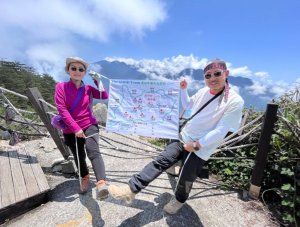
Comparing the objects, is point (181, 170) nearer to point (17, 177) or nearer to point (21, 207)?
point (21, 207)

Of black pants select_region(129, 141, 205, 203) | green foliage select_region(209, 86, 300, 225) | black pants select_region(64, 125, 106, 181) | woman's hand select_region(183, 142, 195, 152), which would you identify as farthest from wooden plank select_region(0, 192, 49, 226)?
green foliage select_region(209, 86, 300, 225)

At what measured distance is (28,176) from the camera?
421 centimetres

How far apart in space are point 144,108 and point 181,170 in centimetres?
119

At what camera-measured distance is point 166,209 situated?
3566 mm

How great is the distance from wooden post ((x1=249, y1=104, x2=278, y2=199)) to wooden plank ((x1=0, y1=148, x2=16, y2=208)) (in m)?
3.37

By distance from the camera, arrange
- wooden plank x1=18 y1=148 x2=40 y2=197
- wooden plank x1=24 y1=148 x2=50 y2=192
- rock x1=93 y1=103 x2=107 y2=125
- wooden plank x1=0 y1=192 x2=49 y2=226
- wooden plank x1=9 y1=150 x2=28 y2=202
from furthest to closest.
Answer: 1. rock x1=93 y1=103 x2=107 y2=125
2. wooden plank x1=24 y1=148 x2=50 y2=192
3. wooden plank x1=18 y1=148 x2=40 y2=197
4. wooden plank x1=9 y1=150 x2=28 y2=202
5. wooden plank x1=0 y1=192 x2=49 y2=226

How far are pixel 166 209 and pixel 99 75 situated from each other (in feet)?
6.75

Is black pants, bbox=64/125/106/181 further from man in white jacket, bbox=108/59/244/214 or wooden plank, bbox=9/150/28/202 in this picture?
wooden plank, bbox=9/150/28/202

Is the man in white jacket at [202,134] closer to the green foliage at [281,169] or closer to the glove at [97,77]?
the green foliage at [281,169]

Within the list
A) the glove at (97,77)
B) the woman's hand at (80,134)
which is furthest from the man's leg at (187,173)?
the glove at (97,77)

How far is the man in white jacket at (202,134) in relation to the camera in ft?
9.87

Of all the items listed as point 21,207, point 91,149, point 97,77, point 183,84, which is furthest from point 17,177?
point 183,84

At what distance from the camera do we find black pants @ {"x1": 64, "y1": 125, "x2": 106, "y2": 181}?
3.51 meters

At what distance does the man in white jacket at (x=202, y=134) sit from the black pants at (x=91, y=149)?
1.42 feet
